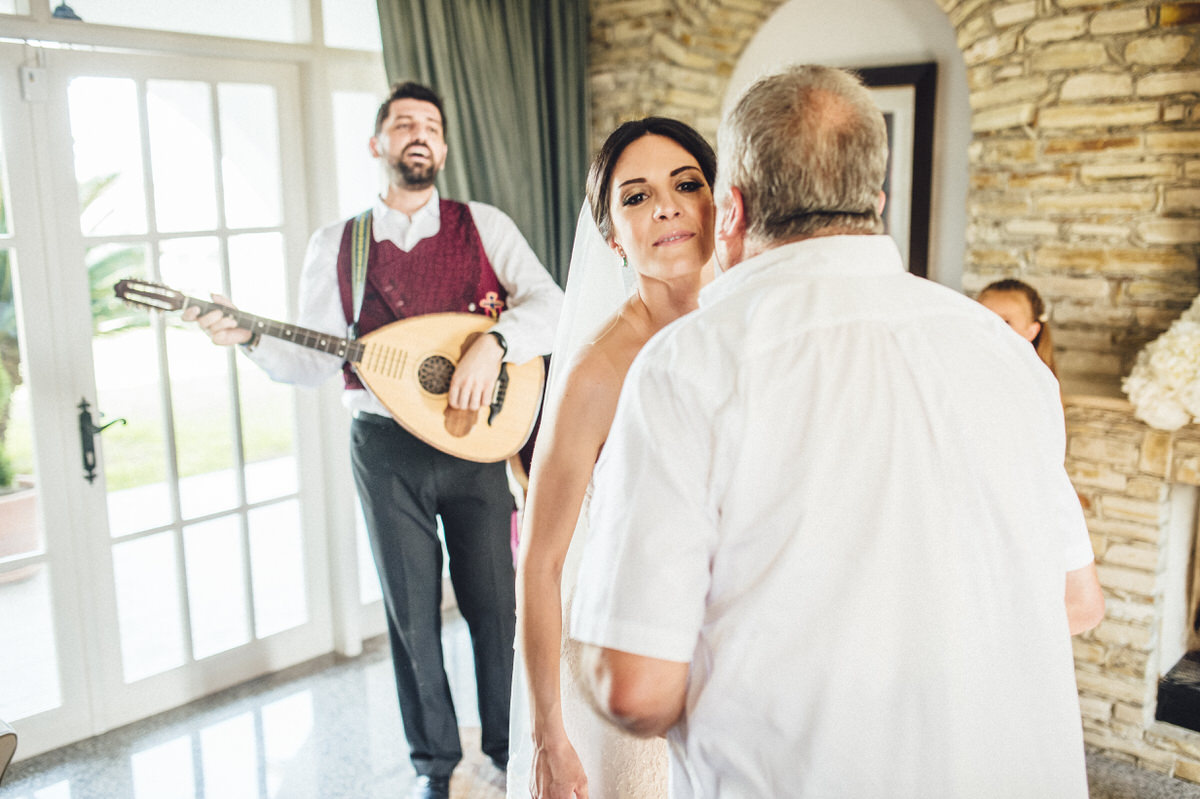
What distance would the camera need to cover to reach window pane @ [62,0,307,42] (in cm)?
277

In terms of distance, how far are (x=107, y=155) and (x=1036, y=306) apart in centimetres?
276

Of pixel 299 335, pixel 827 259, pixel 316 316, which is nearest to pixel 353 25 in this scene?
pixel 316 316

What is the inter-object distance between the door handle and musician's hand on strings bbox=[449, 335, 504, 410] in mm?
1094

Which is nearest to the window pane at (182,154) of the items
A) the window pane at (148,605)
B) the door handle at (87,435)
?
the door handle at (87,435)

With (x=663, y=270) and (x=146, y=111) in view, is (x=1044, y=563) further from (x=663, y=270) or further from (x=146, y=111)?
(x=146, y=111)

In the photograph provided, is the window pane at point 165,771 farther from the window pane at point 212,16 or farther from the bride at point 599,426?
the window pane at point 212,16

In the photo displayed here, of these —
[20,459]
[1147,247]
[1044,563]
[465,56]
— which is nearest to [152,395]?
[20,459]

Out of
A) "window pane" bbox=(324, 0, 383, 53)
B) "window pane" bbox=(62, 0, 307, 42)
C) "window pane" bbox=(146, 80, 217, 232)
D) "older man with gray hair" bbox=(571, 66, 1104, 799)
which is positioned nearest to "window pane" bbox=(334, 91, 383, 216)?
"window pane" bbox=(324, 0, 383, 53)

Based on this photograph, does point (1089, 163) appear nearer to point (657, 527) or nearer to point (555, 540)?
point (555, 540)

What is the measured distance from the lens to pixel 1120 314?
9.04 feet

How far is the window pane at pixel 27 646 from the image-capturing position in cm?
277

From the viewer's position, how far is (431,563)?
254 cm

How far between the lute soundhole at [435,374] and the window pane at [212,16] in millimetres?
1339

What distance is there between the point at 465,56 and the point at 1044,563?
9.64 ft
